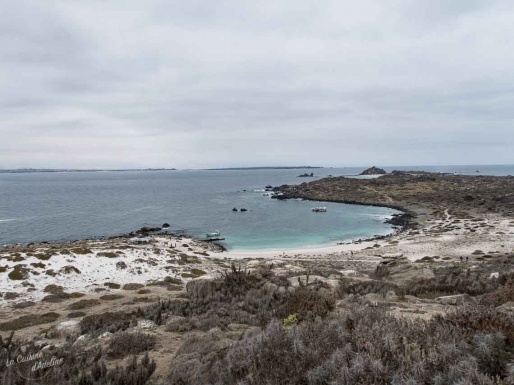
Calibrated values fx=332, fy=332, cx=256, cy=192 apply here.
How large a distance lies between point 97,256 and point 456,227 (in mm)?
49602

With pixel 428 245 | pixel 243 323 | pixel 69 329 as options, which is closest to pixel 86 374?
pixel 243 323

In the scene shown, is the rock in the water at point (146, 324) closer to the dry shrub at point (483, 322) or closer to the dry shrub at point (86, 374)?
the dry shrub at point (86, 374)

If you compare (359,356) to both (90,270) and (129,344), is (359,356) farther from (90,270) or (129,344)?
(90,270)

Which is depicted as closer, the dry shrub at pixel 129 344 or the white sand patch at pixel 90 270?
the dry shrub at pixel 129 344

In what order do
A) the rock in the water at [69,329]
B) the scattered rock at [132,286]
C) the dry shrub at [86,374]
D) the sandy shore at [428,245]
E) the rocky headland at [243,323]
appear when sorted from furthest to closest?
1. the sandy shore at [428,245]
2. the scattered rock at [132,286]
3. the rock in the water at [69,329]
4. the dry shrub at [86,374]
5. the rocky headland at [243,323]

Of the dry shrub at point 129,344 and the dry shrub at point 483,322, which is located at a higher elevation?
the dry shrub at point 483,322

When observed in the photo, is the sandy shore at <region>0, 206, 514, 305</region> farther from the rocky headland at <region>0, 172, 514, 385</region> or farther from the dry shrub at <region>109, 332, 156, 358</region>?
the dry shrub at <region>109, 332, 156, 358</region>

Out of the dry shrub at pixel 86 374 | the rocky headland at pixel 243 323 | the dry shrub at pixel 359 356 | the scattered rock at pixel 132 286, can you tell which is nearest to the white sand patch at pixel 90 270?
the rocky headland at pixel 243 323

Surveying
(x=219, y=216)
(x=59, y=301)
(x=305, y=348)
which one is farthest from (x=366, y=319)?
(x=219, y=216)

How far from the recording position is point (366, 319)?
6910 millimetres

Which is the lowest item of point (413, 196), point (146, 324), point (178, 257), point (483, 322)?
point (178, 257)

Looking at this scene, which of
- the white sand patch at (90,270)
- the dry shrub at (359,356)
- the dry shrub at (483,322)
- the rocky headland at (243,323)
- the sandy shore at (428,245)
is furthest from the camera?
the sandy shore at (428,245)

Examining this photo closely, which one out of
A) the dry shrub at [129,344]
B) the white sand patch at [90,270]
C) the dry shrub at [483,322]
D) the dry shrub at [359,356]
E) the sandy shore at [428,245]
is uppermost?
the dry shrub at [483,322]

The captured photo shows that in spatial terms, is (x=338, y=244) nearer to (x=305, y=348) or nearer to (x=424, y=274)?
(x=424, y=274)
